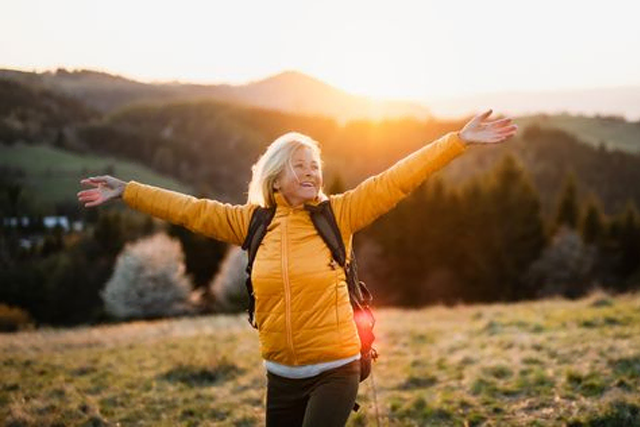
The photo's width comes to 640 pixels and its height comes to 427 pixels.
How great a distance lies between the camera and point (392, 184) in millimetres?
4242

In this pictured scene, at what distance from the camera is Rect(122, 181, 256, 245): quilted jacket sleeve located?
4594 millimetres

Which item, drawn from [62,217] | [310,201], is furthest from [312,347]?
[62,217]

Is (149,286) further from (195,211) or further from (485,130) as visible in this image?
(485,130)

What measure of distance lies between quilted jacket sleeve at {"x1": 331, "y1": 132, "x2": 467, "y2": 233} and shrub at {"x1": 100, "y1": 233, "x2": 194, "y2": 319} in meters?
49.1

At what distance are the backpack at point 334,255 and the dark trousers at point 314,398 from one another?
272 mm

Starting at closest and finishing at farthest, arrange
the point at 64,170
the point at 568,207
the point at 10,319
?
the point at 10,319 < the point at 568,207 < the point at 64,170

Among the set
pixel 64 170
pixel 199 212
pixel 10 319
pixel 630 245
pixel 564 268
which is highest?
pixel 199 212

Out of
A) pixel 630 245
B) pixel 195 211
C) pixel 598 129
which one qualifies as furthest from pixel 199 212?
pixel 598 129

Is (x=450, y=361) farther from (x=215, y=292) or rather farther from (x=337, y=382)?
(x=215, y=292)

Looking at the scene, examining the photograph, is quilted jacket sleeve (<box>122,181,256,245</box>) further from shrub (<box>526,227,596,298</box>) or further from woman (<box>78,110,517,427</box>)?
shrub (<box>526,227,596,298</box>)

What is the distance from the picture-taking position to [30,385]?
986 cm

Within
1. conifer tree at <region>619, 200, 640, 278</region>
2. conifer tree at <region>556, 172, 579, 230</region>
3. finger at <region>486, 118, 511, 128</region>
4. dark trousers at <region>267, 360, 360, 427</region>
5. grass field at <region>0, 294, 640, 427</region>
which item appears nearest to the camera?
dark trousers at <region>267, 360, 360, 427</region>

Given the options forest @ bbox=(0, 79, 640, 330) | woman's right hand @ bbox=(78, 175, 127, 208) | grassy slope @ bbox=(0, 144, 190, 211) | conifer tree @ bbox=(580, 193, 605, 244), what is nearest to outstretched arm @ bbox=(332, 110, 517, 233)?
woman's right hand @ bbox=(78, 175, 127, 208)

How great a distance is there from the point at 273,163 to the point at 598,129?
157442 mm
